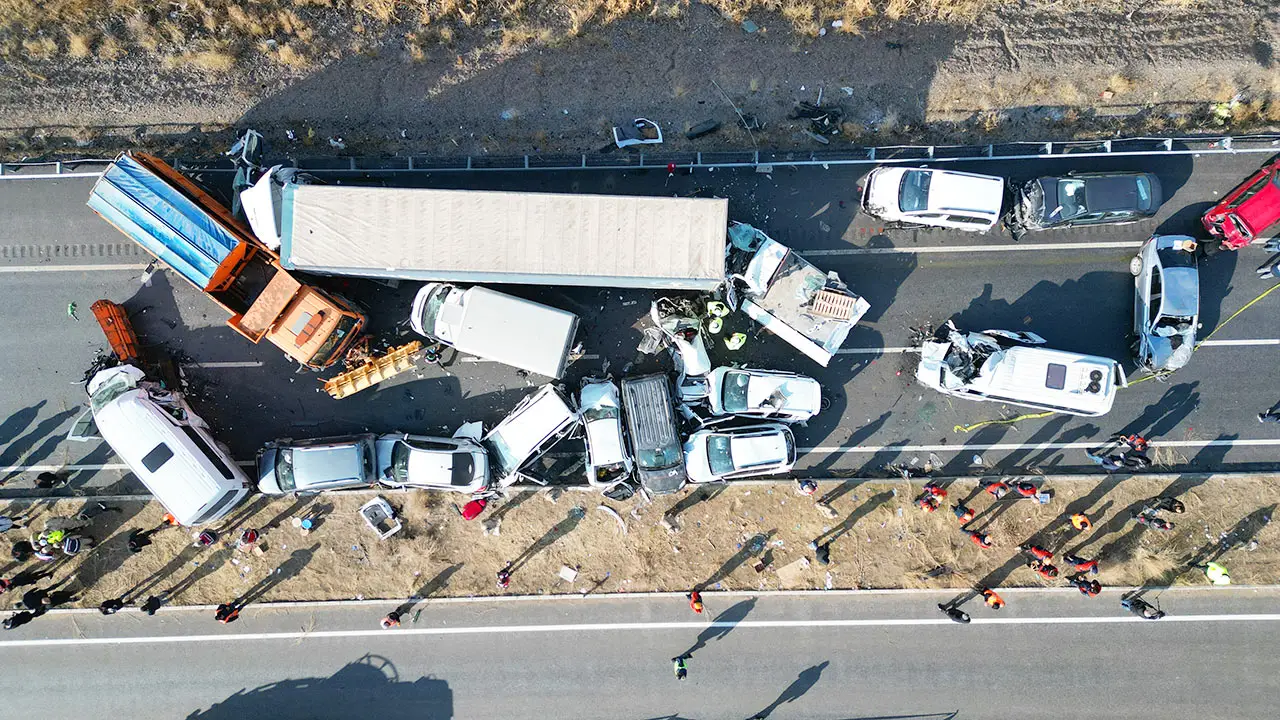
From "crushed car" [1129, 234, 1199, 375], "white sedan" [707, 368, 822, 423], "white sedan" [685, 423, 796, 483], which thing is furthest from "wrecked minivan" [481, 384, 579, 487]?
"crushed car" [1129, 234, 1199, 375]

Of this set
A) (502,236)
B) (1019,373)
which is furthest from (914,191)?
(502,236)

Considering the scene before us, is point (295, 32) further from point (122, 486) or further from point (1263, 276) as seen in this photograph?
point (1263, 276)

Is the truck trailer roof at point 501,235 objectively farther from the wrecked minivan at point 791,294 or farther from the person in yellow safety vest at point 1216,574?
the person in yellow safety vest at point 1216,574

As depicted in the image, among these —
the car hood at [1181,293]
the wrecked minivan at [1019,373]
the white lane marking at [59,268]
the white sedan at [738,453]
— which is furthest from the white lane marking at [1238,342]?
the white lane marking at [59,268]

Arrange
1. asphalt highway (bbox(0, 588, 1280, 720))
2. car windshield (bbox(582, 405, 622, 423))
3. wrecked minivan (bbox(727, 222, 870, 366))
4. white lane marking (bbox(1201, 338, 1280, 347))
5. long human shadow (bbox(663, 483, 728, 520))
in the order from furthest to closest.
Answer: long human shadow (bbox(663, 483, 728, 520)) < asphalt highway (bbox(0, 588, 1280, 720)) < white lane marking (bbox(1201, 338, 1280, 347)) < car windshield (bbox(582, 405, 622, 423)) < wrecked minivan (bbox(727, 222, 870, 366))

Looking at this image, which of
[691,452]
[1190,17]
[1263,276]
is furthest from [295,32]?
[1263,276]

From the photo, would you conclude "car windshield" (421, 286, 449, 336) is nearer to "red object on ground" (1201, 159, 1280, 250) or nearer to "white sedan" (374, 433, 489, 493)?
"white sedan" (374, 433, 489, 493)
